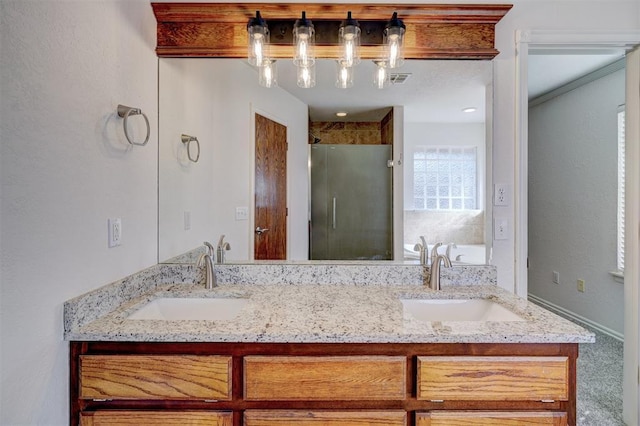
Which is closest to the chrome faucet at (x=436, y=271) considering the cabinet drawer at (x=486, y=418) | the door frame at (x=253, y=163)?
the cabinet drawer at (x=486, y=418)

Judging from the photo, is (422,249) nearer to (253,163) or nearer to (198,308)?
(253,163)

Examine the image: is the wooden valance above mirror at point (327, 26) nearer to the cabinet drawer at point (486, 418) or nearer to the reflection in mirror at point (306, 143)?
the reflection in mirror at point (306, 143)

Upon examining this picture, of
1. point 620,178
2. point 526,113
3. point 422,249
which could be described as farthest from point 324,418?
point 620,178

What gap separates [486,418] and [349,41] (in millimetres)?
1577

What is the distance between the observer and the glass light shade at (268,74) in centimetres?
167

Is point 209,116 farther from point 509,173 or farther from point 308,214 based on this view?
point 509,173

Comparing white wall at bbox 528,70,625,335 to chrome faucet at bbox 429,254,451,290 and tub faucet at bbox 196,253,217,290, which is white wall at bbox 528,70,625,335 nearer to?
chrome faucet at bbox 429,254,451,290

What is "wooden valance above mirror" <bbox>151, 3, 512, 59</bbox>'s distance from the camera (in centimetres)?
160

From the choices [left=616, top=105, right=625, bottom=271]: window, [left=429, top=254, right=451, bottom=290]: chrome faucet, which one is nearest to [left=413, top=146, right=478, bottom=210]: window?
[left=429, top=254, right=451, bottom=290]: chrome faucet

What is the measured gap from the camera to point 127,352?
108 cm

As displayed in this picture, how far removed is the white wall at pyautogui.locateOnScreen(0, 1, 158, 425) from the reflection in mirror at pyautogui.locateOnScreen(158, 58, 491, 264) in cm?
35

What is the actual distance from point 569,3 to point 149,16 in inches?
79.4

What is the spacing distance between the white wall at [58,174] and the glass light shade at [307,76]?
28.0 inches

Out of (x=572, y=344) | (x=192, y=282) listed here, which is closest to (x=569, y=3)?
(x=572, y=344)
